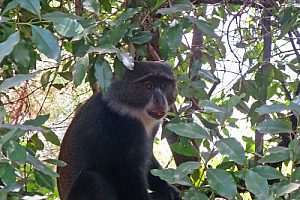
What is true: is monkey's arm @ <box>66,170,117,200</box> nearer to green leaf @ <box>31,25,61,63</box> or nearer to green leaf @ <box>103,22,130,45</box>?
green leaf @ <box>103,22,130,45</box>

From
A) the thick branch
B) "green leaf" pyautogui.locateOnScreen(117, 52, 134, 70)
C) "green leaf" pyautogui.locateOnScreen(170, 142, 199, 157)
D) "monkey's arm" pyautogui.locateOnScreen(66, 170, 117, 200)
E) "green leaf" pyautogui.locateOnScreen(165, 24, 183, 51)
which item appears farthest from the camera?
"monkey's arm" pyautogui.locateOnScreen(66, 170, 117, 200)

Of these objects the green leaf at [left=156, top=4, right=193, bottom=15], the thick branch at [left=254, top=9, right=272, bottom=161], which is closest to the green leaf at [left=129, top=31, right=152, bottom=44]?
the green leaf at [left=156, top=4, right=193, bottom=15]

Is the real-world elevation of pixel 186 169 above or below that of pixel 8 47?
below

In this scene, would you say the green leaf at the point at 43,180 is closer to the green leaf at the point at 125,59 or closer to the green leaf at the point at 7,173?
the green leaf at the point at 7,173

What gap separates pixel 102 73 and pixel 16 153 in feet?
2.57

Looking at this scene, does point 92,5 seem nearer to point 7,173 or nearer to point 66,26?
point 66,26

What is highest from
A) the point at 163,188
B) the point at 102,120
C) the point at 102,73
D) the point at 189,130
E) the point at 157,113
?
the point at 102,73

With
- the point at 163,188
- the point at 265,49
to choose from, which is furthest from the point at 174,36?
the point at 163,188

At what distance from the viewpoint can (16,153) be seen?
88.0 inches

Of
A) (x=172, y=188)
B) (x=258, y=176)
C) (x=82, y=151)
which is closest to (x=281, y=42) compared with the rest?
(x=172, y=188)

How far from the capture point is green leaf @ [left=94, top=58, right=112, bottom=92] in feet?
9.48

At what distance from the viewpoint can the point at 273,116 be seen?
13.9 ft

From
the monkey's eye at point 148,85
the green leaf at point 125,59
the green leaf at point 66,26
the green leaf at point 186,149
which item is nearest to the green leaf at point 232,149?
the green leaf at point 186,149

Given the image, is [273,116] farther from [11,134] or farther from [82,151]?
[11,134]
